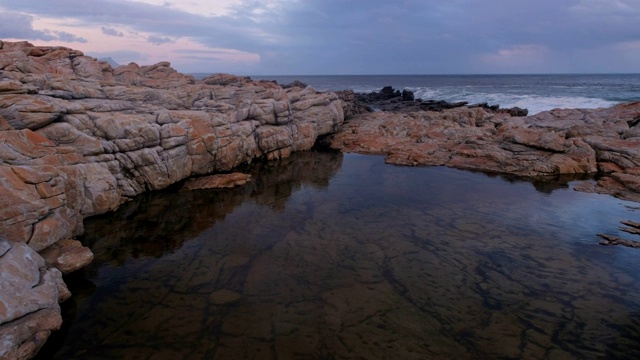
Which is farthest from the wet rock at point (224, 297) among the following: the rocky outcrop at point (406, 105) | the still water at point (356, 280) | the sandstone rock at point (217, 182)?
the rocky outcrop at point (406, 105)

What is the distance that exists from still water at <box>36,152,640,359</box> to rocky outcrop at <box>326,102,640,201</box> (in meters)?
7.84

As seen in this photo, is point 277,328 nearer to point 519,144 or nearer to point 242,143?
point 242,143

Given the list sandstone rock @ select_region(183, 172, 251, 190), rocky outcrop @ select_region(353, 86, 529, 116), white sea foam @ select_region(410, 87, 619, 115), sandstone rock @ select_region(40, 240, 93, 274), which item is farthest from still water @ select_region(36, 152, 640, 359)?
white sea foam @ select_region(410, 87, 619, 115)

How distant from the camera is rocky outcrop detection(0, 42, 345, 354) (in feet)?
51.5

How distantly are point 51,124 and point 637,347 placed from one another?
3019 cm

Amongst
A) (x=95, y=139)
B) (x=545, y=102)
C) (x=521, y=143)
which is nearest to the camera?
(x=95, y=139)

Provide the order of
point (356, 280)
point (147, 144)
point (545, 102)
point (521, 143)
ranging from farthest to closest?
point (545, 102) → point (521, 143) → point (147, 144) → point (356, 280)

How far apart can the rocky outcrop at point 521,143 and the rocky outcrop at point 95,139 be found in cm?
935

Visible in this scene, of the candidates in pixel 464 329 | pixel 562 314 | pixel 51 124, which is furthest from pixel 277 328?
pixel 51 124

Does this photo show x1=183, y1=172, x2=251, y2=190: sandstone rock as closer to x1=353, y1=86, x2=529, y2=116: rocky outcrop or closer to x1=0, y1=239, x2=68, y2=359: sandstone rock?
x1=0, y1=239, x2=68, y2=359: sandstone rock

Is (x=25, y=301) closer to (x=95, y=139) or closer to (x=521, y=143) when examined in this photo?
→ (x=95, y=139)

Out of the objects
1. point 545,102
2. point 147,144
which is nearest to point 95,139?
point 147,144

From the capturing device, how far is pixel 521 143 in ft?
121

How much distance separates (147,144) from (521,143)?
34.9 metres
